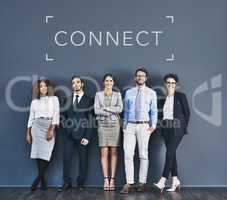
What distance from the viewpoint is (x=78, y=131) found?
627 cm

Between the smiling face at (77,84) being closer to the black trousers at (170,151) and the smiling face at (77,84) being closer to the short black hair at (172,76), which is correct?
the short black hair at (172,76)

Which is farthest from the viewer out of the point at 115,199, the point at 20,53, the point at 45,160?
the point at 20,53

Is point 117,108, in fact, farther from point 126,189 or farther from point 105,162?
point 126,189

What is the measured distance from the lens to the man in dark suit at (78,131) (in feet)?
20.5

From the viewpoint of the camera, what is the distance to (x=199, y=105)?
21.4 feet

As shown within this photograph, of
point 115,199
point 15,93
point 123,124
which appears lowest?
point 115,199

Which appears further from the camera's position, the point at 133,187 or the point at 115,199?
the point at 133,187

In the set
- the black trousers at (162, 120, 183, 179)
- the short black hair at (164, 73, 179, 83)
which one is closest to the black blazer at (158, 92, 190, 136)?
the black trousers at (162, 120, 183, 179)

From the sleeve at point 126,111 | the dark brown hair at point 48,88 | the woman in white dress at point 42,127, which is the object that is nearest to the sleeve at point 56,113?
the woman in white dress at point 42,127

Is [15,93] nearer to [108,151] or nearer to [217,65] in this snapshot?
[108,151]

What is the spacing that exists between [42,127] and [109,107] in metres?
1.07

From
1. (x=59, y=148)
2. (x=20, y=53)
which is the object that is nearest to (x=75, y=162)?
(x=59, y=148)

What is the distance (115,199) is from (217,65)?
2.72m

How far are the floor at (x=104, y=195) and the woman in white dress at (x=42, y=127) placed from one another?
1.04 feet
